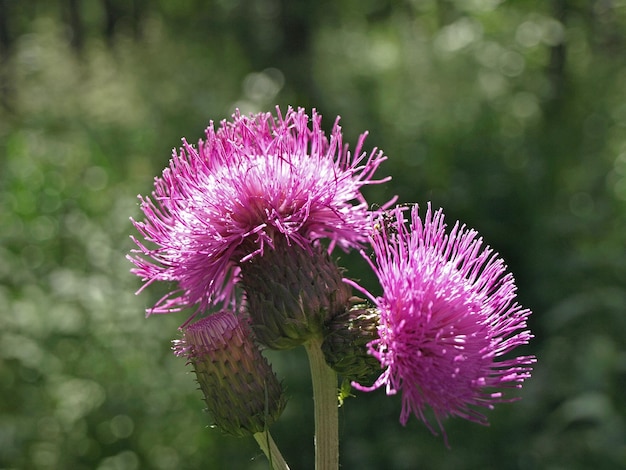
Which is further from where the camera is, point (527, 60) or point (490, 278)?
point (527, 60)

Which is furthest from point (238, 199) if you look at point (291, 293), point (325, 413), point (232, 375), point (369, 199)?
point (369, 199)

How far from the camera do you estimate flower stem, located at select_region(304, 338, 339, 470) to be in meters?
1.68

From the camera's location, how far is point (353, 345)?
64.2 inches

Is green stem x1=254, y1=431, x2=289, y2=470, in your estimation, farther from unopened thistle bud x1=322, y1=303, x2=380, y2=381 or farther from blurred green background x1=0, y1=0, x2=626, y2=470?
blurred green background x1=0, y1=0, x2=626, y2=470

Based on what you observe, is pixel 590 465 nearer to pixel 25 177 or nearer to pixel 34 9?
pixel 25 177

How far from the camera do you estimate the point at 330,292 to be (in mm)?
1789

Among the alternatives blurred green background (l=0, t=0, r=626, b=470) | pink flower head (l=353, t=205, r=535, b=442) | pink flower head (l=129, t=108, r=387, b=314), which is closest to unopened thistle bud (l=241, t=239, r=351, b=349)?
pink flower head (l=129, t=108, r=387, b=314)

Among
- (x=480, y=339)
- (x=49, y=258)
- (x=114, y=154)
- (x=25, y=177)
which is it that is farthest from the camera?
(x=114, y=154)

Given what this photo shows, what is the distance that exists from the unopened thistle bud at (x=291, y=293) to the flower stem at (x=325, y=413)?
61 mm

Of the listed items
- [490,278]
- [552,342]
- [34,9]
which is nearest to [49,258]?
[552,342]

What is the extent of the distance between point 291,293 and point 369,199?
4.26 m

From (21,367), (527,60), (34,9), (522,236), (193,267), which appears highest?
(34,9)

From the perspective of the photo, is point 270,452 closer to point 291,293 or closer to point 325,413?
point 325,413

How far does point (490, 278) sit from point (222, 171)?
2.20 feet
